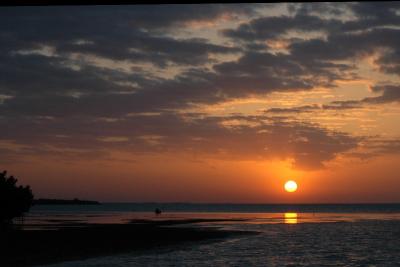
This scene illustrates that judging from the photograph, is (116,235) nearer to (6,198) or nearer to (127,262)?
(6,198)

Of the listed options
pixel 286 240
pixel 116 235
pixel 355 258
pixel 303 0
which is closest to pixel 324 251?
pixel 355 258

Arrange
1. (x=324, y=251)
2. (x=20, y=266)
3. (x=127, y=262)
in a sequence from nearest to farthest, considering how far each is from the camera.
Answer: (x=20, y=266), (x=127, y=262), (x=324, y=251)

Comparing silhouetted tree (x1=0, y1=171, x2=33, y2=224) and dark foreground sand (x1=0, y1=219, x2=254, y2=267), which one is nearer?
dark foreground sand (x1=0, y1=219, x2=254, y2=267)

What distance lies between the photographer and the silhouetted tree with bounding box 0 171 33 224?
70.0m

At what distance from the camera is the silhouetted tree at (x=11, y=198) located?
70.0 meters

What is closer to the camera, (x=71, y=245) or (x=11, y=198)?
(x=71, y=245)

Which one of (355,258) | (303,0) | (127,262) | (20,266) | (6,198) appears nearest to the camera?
(303,0)

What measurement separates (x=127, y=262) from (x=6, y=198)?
3527cm

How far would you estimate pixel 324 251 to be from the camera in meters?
51.9

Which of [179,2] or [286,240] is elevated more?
[179,2]

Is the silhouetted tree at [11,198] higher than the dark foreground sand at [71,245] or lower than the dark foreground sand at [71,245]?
higher

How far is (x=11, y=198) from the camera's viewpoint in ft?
234

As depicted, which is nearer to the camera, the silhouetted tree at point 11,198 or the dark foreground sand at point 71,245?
the dark foreground sand at point 71,245

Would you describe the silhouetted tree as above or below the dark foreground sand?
above
